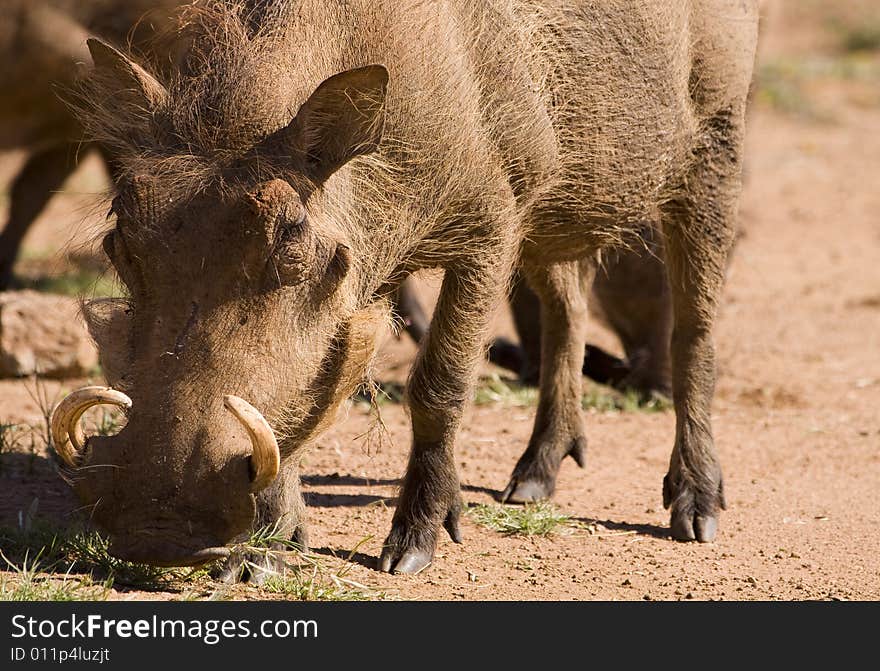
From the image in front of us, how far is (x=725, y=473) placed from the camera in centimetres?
495

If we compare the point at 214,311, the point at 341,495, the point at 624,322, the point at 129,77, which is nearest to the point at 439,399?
the point at 341,495

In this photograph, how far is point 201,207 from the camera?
297 cm

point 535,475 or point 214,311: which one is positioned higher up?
point 214,311

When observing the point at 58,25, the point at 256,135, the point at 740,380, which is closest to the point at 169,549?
the point at 256,135

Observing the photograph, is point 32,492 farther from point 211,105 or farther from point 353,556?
point 211,105

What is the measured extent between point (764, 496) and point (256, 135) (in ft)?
7.80

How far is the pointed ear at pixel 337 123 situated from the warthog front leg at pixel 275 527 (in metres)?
0.78

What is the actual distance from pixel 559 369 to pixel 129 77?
6.77 ft

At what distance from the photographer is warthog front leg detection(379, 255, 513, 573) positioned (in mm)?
3721

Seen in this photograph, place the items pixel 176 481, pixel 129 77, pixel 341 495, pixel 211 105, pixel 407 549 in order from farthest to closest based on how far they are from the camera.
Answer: pixel 341 495
pixel 407 549
pixel 129 77
pixel 211 105
pixel 176 481

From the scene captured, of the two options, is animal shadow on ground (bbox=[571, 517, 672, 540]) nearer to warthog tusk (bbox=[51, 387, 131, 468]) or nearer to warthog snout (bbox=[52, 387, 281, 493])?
warthog snout (bbox=[52, 387, 281, 493])

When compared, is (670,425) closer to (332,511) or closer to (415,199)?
(332,511)

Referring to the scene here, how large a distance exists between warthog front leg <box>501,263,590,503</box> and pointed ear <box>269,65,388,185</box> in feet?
5.28

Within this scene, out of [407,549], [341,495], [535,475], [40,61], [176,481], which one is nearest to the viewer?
→ [176,481]
